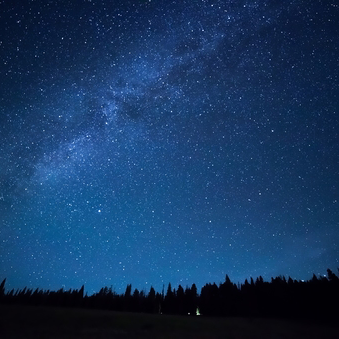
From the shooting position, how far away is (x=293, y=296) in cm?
6694

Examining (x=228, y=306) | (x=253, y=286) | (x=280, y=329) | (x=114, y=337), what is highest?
(x=253, y=286)

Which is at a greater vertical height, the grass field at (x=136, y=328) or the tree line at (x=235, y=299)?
the tree line at (x=235, y=299)

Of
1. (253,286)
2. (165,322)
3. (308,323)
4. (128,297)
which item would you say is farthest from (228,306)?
(128,297)

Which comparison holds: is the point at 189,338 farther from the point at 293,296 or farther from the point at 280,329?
the point at 293,296

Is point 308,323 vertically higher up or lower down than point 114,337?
higher up

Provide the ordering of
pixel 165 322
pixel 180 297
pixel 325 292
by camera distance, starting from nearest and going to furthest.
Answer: pixel 165 322
pixel 325 292
pixel 180 297

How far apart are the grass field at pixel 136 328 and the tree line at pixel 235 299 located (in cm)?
967

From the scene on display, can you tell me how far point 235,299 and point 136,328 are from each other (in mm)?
45739

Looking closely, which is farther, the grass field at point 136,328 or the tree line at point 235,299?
the tree line at point 235,299

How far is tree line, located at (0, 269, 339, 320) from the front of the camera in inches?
2440

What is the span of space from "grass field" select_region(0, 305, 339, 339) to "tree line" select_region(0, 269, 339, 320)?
31.7 feet

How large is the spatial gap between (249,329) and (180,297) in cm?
5106

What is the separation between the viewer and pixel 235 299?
81.4m

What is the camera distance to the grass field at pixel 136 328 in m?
41.3
